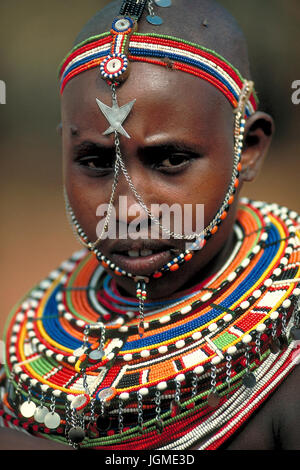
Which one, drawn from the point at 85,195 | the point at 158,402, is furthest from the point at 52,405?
the point at 85,195

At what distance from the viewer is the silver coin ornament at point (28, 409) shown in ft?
6.12

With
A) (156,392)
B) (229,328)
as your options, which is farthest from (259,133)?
(156,392)

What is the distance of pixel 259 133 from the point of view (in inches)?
81.5

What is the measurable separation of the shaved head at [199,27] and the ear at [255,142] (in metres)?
0.18

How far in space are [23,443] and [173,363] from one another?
60 cm

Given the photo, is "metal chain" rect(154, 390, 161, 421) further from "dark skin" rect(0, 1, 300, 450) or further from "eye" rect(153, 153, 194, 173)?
"eye" rect(153, 153, 194, 173)

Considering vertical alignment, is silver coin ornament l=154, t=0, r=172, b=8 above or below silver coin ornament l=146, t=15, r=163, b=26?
above

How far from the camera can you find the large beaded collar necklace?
169 cm

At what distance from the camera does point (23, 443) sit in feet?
5.94

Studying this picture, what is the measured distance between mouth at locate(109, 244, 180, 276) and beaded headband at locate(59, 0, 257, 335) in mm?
24

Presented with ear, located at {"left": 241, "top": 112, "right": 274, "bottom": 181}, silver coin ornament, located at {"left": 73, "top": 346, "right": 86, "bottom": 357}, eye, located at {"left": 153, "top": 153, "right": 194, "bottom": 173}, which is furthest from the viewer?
ear, located at {"left": 241, "top": 112, "right": 274, "bottom": 181}

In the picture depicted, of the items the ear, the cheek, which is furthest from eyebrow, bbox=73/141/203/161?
the ear

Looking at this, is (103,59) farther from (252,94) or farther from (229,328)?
(229,328)

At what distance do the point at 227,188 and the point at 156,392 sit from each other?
0.75m
